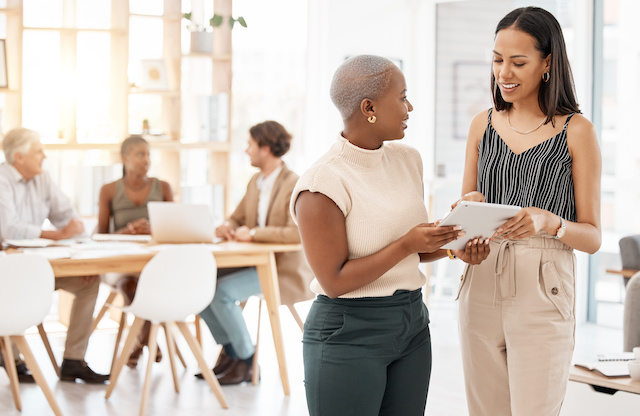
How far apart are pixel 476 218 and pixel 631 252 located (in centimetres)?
370

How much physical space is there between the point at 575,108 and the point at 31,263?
2586mm

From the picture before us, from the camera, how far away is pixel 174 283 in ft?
12.8

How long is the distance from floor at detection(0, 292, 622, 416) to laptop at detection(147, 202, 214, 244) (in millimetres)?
816

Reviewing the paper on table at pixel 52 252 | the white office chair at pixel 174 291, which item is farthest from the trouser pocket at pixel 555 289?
the paper on table at pixel 52 252

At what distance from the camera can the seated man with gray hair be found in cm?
454

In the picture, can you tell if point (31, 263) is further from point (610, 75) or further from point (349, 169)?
point (610, 75)

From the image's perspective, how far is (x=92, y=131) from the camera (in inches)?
228

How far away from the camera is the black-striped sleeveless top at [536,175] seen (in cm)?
205

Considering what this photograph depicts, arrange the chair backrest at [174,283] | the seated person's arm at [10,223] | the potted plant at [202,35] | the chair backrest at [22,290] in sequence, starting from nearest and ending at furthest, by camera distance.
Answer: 1. the chair backrest at [22,290]
2. the chair backrest at [174,283]
3. the seated person's arm at [10,223]
4. the potted plant at [202,35]

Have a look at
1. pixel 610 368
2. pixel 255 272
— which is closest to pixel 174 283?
pixel 255 272

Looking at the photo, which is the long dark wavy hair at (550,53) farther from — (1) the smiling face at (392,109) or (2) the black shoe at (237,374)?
(2) the black shoe at (237,374)

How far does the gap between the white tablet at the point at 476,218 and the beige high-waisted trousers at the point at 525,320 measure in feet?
0.53

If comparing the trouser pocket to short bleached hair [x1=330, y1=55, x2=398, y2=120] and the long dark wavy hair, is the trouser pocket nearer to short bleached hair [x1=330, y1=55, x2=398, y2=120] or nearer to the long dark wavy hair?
the long dark wavy hair

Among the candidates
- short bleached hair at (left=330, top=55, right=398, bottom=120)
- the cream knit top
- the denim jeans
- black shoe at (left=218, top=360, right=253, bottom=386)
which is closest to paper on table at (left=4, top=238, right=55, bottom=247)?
the denim jeans
